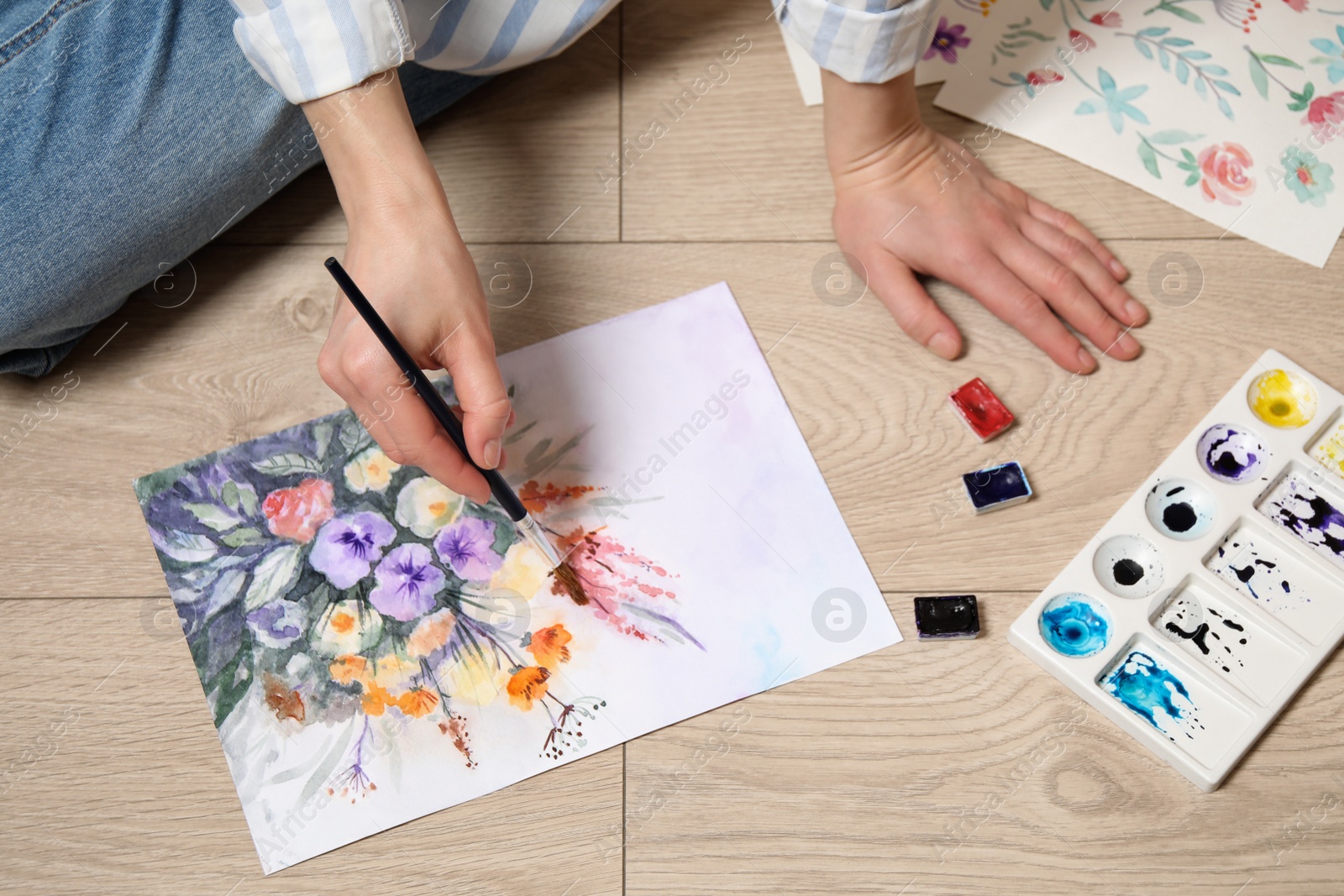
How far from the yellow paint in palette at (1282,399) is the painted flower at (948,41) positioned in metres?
0.34

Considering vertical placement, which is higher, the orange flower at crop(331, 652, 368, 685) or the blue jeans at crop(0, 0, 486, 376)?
the blue jeans at crop(0, 0, 486, 376)

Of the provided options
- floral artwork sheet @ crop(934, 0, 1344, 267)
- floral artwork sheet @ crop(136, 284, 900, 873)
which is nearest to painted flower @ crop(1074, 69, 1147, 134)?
floral artwork sheet @ crop(934, 0, 1344, 267)

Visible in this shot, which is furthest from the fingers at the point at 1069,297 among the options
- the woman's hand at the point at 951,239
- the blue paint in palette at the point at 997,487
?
the blue paint in palette at the point at 997,487

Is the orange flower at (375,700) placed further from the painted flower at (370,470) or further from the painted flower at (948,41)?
the painted flower at (948,41)

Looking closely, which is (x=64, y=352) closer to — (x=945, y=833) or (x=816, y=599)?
(x=816, y=599)

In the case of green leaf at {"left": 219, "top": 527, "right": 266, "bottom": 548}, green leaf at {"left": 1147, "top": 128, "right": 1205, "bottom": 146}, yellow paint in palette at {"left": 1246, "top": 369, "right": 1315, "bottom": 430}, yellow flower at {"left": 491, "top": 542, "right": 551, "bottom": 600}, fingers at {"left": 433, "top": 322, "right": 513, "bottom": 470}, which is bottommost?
yellow paint in palette at {"left": 1246, "top": 369, "right": 1315, "bottom": 430}

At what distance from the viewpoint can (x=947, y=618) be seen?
1.95ft

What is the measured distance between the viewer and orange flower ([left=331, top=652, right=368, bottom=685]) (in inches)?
23.7

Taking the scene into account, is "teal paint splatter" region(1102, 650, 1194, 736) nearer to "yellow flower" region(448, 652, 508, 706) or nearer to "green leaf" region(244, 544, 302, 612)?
"yellow flower" region(448, 652, 508, 706)

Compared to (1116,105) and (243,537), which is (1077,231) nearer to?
(1116,105)

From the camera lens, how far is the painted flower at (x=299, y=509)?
64cm

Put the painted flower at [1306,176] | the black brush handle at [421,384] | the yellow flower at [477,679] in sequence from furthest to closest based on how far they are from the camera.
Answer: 1. the painted flower at [1306,176]
2. the yellow flower at [477,679]
3. the black brush handle at [421,384]

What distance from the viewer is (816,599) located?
60 centimetres

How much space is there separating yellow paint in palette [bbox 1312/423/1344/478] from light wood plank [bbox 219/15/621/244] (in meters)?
0.52
